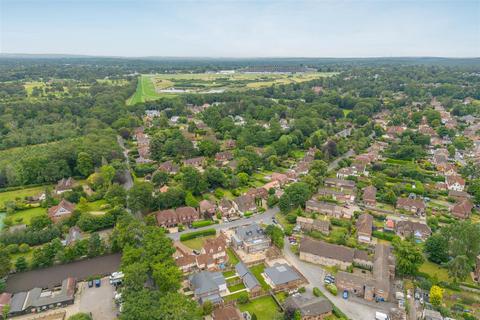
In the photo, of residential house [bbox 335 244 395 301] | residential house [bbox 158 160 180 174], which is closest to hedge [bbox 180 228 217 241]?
residential house [bbox 335 244 395 301]

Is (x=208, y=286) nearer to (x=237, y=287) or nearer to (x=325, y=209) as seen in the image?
(x=237, y=287)

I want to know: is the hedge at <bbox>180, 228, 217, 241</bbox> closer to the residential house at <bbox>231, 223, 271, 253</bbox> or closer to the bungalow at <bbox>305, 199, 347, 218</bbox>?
the residential house at <bbox>231, 223, 271, 253</bbox>

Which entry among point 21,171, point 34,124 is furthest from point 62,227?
point 34,124

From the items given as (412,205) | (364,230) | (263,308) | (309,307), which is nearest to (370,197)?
(412,205)

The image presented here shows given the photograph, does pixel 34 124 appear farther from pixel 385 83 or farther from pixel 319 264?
pixel 385 83

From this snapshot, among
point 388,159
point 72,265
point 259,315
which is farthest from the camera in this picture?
point 388,159

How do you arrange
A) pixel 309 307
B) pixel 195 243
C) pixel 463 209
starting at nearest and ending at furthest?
pixel 309 307, pixel 195 243, pixel 463 209
